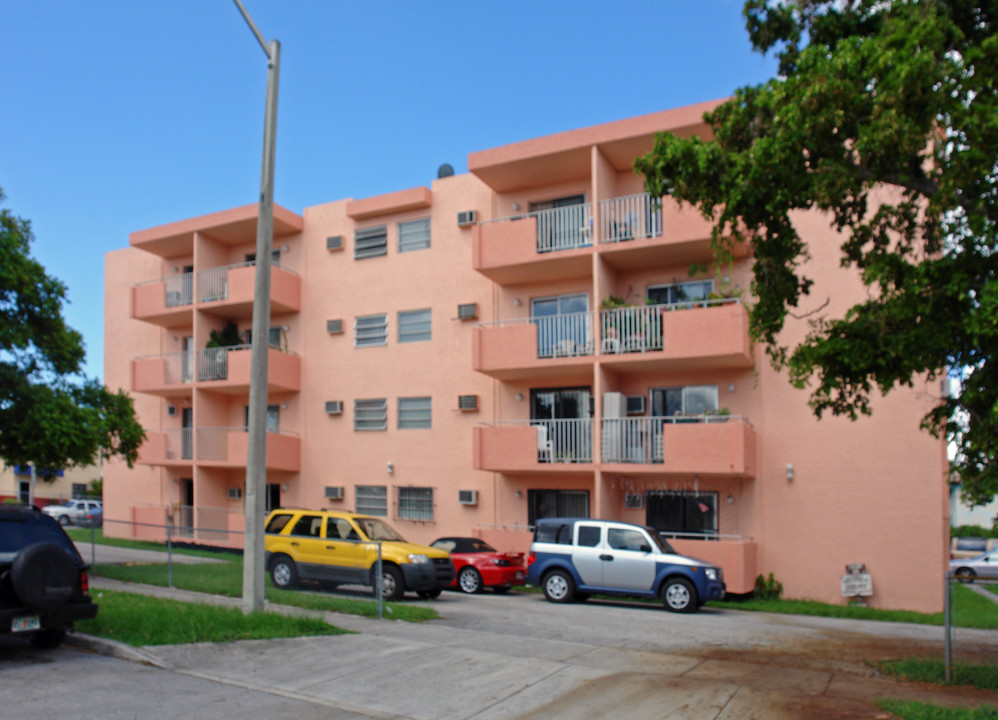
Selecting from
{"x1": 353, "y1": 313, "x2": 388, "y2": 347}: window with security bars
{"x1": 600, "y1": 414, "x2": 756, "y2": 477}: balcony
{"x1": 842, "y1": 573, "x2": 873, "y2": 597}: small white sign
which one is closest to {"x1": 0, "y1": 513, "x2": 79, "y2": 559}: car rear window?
{"x1": 600, "y1": 414, "x2": 756, "y2": 477}: balcony

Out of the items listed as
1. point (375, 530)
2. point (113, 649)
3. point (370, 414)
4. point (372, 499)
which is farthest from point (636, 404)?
point (113, 649)

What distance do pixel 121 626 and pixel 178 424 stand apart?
19.0 meters

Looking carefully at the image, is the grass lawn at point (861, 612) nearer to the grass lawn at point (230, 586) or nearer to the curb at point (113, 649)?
the grass lawn at point (230, 586)

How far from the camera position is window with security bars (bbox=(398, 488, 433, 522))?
2289 cm

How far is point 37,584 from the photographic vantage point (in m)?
8.71

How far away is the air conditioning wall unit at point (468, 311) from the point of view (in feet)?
73.5

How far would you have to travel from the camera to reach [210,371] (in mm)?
25859

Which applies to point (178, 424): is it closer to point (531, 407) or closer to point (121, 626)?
point (531, 407)

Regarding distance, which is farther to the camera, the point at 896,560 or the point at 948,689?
the point at 896,560

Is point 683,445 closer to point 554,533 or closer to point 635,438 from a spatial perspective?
point 635,438

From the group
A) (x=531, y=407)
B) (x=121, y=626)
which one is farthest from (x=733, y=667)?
(x=531, y=407)

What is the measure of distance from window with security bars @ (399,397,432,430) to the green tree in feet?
44.0

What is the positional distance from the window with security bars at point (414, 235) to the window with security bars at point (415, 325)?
1.88 metres

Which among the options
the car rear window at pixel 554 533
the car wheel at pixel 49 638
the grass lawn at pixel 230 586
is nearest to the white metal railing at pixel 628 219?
the car rear window at pixel 554 533
